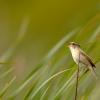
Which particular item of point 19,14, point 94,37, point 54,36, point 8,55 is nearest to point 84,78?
point 94,37

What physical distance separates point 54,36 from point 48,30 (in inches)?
5.1

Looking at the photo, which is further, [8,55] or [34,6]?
[34,6]

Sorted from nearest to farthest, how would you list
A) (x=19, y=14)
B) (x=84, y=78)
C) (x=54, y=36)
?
(x=84, y=78)
(x=54, y=36)
(x=19, y=14)

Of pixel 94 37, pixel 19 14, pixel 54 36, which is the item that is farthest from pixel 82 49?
pixel 19 14

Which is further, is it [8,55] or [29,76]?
[8,55]

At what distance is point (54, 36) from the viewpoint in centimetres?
217

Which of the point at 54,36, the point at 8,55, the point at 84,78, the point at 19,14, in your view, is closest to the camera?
the point at 84,78

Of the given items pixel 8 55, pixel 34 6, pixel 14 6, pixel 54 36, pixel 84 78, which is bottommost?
pixel 84 78

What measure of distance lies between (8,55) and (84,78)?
171 mm

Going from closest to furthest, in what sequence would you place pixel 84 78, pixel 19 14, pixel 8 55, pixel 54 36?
1. pixel 84 78
2. pixel 8 55
3. pixel 54 36
4. pixel 19 14

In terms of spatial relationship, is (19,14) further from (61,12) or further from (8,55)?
(8,55)

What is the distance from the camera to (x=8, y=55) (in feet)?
2.61

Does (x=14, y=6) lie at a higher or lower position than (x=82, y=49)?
higher

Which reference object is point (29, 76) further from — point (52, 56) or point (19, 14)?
point (19, 14)
